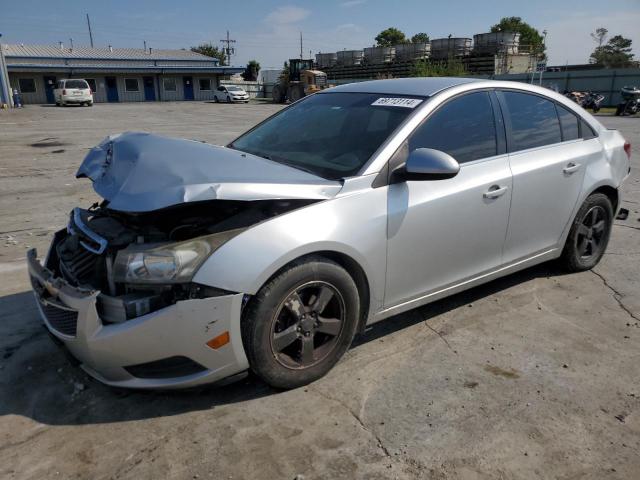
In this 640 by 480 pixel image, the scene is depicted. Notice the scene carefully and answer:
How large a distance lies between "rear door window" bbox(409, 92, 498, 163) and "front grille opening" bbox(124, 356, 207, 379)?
178 cm

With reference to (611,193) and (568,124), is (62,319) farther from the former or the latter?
(611,193)

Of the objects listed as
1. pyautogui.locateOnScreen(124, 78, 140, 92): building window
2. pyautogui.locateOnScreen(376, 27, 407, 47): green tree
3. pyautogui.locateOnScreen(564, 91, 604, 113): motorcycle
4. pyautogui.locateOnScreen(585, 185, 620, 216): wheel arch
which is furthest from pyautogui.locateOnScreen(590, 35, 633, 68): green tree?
pyautogui.locateOnScreen(585, 185, 620, 216): wheel arch

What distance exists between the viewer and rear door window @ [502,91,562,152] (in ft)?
12.4

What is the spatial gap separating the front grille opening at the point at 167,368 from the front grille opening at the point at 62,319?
1.13ft

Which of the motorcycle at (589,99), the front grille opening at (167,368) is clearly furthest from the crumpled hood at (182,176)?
the motorcycle at (589,99)

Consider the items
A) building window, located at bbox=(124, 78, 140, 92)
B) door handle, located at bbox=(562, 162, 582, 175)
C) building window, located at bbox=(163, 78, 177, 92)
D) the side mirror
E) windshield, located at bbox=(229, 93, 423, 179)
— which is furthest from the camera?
building window, located at bbox=(163, 78, 177, 92)

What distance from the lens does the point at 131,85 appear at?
5216 centimetres

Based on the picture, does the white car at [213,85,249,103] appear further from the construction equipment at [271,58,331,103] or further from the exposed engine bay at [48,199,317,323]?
the exposed engine bay at [48,199,317,323]

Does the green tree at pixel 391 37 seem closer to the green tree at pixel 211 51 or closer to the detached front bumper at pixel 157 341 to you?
the green tree at pixel 211 51

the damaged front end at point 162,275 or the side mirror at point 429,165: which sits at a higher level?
the side mirror at point 429,165

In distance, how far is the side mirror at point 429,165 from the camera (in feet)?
9.42

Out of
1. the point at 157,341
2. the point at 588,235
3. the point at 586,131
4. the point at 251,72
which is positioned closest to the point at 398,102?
the point at 586,131

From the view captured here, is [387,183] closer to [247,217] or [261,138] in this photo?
[247,217]

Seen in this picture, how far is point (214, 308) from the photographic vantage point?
2.44 metres
